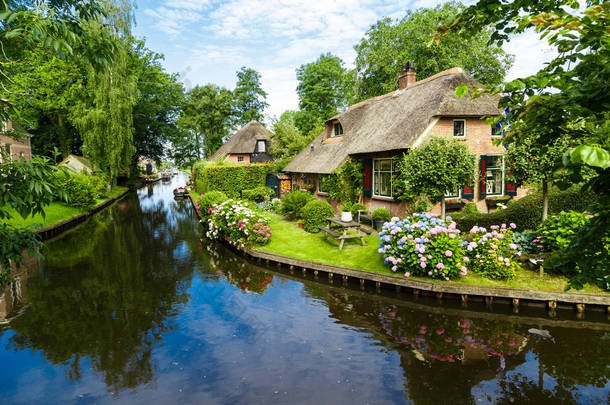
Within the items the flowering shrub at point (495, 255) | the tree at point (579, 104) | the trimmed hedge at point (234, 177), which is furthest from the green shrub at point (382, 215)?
the trimmed hedge at point (234, 177)

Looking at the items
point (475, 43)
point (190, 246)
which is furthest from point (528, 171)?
point (475, 43)

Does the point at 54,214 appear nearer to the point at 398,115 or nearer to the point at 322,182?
the point at 322,182

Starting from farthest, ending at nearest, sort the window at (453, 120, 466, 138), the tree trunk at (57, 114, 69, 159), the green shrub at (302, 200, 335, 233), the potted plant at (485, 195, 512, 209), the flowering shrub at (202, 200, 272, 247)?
the tree trunk at (57, 114, 69, 159) < the green shrub at (302, 200, 335, 233) < the potted plant at (485, 195, 512, 209) < the window at (453, 120, 466, 138) < the flowering shrub at (202, 200, 272, 247)

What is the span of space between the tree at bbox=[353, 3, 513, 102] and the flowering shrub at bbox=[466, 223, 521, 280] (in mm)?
25473

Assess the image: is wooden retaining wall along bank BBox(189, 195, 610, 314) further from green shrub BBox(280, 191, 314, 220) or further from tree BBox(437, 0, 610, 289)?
green shrub BBox(280, 191, 314, 220)

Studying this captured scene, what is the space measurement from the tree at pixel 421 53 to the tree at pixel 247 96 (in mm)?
26680

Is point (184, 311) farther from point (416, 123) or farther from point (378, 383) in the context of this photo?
point (416, 123)

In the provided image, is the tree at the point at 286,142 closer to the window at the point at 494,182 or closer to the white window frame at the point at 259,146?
the white window frame at the point at 259,146

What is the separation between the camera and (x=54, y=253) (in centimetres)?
1620

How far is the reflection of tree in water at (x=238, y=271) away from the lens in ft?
38.9

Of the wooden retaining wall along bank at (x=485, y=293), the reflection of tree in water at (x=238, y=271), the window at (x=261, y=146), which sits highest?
the window at (x=261, y=146)

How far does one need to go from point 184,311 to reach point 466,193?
1268cm

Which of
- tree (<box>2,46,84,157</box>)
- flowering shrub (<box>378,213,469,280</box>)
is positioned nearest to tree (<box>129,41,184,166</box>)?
tree (<box>2,46,84,157</box>)

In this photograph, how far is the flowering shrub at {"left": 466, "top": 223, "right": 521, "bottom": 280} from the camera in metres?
9.66
